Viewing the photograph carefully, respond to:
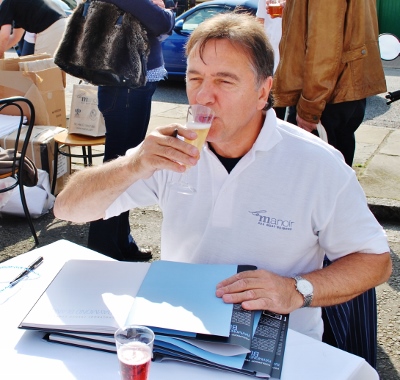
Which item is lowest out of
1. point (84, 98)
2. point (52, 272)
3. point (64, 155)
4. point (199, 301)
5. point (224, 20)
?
point (64, 155)

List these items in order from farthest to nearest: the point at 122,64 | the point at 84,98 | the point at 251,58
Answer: the point at 84,98 → the point at 122,64 → the point at 251,58

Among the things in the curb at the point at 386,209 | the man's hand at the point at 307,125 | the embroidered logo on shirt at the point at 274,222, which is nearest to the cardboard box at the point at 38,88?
the man's hand at the point at 307,125

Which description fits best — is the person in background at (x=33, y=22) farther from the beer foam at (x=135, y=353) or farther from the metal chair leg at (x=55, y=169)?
the beer foam at (x=135, y=353)

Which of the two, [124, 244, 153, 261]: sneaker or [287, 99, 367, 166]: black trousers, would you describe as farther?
[124, 244, 153, 261]: sneaker

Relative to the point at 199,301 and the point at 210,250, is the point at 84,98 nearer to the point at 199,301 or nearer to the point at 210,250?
the point at 210,250

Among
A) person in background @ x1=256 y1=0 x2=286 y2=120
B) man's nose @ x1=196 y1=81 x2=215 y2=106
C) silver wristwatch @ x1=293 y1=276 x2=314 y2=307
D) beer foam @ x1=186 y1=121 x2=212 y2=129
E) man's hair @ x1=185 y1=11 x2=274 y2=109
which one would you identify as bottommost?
silver wristwatch @ x1=293 y1=276 x2=314 y2=307

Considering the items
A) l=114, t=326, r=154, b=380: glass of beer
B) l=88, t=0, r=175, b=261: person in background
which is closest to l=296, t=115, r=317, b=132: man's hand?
l=88, t=0, r=175, b=261: person in background

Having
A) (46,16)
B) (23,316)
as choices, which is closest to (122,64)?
(23,316)

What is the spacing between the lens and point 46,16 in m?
6.11

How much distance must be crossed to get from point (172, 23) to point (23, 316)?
2.27m

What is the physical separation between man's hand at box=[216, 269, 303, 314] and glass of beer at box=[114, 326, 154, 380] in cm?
31

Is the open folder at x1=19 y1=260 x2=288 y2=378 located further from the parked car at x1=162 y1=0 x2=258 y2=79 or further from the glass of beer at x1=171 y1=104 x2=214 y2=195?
the parked car at x1=162 y1=0 x2=258 y2=79

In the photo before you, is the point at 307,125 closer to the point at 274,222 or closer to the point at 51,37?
the point at 274,222

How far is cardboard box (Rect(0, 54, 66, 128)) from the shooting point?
4.92 metres
